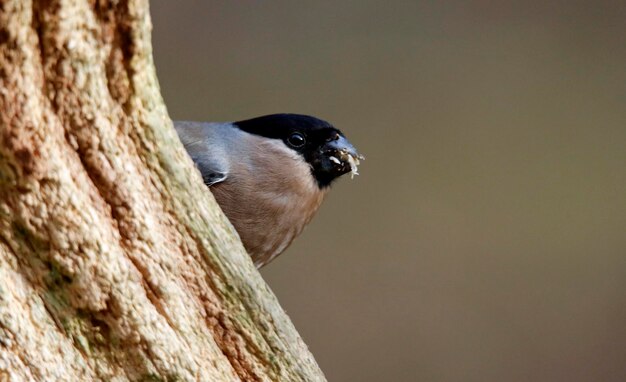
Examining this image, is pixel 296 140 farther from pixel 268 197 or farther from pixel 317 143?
pixel 268 197

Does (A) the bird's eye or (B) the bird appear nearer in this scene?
(B) the bird

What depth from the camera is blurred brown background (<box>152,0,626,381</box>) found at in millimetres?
3814

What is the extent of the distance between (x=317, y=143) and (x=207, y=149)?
0.24m

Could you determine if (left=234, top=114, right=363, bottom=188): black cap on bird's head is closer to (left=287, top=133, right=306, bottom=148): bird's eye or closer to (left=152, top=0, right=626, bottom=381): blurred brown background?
(left=287, top=133, right=306, bottom=148): bird's eye

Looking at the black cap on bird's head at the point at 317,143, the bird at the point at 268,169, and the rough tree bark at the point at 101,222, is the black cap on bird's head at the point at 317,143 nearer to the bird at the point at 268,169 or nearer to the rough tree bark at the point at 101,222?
the bird at the point at 268,169

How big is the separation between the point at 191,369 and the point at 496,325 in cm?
275

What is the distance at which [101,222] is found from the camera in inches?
45.0

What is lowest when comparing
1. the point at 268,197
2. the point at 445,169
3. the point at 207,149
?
the point at 445,169

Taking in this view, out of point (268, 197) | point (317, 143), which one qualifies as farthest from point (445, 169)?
point (268, 197)

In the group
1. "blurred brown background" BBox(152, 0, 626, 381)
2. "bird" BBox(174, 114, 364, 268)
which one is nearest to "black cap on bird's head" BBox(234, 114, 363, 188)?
"bird" BBox(174, 114, 364, 268)

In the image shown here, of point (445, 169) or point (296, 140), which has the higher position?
point (296, 140)

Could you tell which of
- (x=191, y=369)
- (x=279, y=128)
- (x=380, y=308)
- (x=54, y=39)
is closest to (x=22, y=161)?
(x=54, y=39)

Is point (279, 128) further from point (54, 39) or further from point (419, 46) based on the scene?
point (419, 46)

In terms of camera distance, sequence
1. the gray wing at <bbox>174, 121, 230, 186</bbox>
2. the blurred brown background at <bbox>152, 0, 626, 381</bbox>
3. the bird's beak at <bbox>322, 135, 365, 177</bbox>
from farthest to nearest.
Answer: the blurred brown background at <bbox>152, 0, 626, 381</bbox> → the bird's beak at <bbox>322, 135, 365, 177</bbox> → the gray wing at <bbox>174, 121, 230, 186</bbox>
